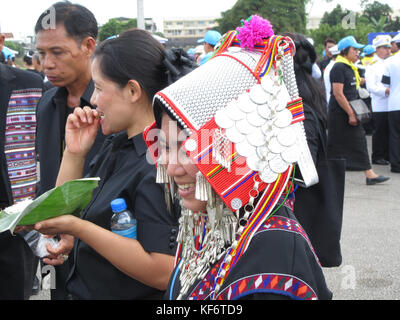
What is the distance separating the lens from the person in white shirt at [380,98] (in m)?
8.24

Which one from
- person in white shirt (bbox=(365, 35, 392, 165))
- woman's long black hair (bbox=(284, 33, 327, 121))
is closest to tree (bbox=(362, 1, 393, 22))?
person in white shirt (bbox=(365, 35, 392, 165))

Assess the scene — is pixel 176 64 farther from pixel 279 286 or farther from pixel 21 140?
pixel 21 140

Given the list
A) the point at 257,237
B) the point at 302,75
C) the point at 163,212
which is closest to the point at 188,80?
the point at 257,237

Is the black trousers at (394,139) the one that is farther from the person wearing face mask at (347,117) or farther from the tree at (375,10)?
the tree at (375,10)

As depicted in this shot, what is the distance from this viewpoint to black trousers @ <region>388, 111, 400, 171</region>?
794cm

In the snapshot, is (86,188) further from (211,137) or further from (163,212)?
(211,137)

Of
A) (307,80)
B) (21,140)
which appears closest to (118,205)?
(21,140)

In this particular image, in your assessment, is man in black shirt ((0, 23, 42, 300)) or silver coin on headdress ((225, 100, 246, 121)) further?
man in black shirt ((0, 23, 42, 300))

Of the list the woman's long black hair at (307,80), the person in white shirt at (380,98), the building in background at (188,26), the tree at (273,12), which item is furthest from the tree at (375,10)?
the building in background at (188,26)

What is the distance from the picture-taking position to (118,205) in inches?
69.3

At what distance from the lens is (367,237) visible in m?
5.04

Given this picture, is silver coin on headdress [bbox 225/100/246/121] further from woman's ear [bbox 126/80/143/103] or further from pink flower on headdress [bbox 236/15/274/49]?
woman's ear [bbox 126/80/143/103]

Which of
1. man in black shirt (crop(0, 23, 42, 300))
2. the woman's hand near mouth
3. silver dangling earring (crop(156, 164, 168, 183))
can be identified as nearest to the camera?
silver dangling earring (crop(156, 164, 168, 183))
